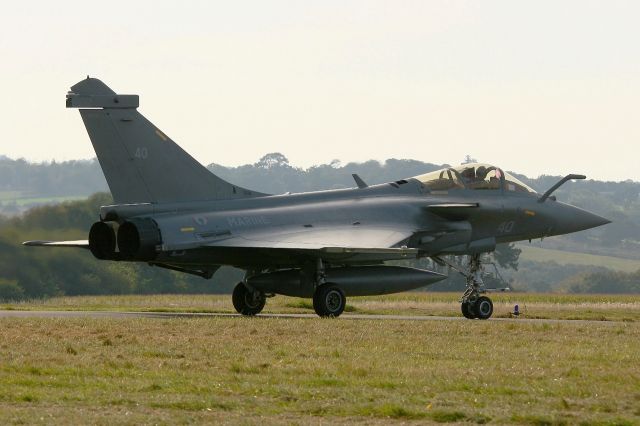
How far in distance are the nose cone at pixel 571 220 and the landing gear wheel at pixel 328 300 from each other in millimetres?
7161

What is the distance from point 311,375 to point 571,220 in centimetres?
1708

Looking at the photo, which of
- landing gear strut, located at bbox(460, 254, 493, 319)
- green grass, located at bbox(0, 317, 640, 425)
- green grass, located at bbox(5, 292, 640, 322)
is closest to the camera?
green grass, located at bbox(0, 317, 640, 425)

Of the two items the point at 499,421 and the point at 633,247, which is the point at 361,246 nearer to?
the point at 499,421

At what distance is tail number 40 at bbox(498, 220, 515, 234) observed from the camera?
94.2 ft

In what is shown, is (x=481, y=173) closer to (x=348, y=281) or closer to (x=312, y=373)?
(x=348, y=281)

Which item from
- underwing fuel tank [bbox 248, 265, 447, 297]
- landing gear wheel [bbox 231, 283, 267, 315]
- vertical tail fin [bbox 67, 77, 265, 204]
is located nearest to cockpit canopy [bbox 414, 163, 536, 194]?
underwing fuel tank [bbox 248, 265, 447, 297]

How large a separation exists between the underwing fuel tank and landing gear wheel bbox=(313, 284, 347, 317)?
0.25m

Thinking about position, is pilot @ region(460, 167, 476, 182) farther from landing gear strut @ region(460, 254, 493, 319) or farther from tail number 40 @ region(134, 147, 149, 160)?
tail number 40 @ region(134, 147, 149, 160)

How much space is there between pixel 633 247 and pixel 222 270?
99.5m

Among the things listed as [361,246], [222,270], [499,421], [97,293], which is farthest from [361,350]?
[222,270]

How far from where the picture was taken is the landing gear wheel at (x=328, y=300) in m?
24.7

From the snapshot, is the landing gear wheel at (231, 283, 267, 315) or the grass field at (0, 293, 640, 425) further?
the landing gear wheel at (231, 283, 267, 315)

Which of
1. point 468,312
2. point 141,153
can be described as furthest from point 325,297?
point 141,153

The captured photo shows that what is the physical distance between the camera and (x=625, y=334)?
20.9m
